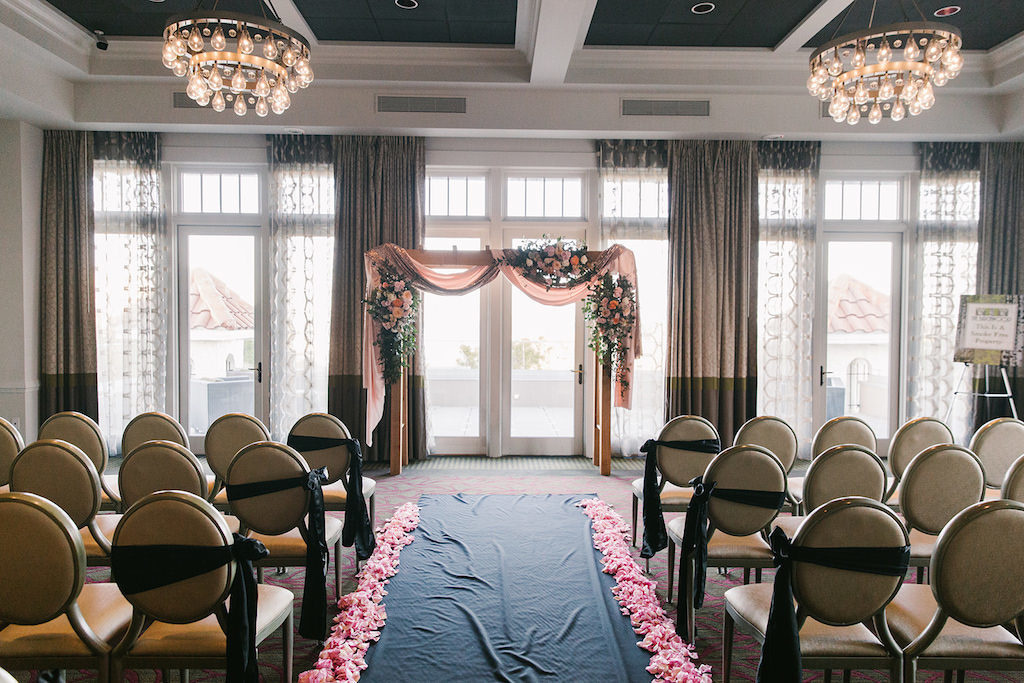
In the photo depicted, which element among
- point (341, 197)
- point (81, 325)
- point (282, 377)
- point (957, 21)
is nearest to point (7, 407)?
point (81, 325)

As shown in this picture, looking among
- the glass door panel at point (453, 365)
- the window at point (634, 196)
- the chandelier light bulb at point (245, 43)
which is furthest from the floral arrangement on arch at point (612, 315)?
the chandelier light bulb at point (245, 43)

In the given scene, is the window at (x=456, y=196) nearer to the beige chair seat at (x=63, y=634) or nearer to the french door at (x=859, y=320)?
the french door at (x=859, y=320)

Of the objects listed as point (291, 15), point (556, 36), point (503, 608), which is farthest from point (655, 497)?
point (291, 15)

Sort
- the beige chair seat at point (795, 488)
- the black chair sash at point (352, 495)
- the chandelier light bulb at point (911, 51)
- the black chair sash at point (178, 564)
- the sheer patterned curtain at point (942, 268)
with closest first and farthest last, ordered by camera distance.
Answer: the black chair sash at point (178, 564)
the chandelier light bulb at point (911, 51)
the black chair sash at point (352, 495)
the beige chair seat at point (795, 488)
the sheer patterned curtain at point (942, 268)

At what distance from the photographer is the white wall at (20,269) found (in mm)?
5887

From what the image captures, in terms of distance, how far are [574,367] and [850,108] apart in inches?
137

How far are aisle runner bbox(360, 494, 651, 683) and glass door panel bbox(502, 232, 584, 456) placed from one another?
6.43 feet

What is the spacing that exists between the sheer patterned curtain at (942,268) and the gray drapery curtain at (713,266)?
5.66ft

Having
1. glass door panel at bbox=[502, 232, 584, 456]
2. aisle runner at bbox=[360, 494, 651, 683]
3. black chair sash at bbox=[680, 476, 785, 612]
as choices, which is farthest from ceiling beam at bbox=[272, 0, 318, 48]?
black chair sash at bbox=[680, 476, 785, 612]

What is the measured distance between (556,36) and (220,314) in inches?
169

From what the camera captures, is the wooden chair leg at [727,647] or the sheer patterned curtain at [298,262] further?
the sheer patterned curtain at [298,262]

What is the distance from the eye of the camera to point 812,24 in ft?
16.7

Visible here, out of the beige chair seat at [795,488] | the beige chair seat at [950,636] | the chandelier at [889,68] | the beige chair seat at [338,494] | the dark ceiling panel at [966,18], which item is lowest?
the beige chair seat at [950,636]

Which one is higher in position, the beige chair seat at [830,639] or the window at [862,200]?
the window at [862,200]
